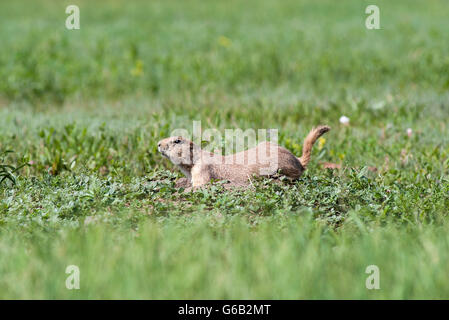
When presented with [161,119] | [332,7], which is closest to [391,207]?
[161,119]

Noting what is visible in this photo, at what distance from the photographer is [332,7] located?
21641 millimetres

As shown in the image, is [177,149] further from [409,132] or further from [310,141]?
[409,132]

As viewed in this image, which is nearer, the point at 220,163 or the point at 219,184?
the point at 219,184

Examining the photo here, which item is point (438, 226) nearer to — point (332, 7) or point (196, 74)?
point (196, 74)

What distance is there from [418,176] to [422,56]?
22.4 ft

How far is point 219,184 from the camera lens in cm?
479

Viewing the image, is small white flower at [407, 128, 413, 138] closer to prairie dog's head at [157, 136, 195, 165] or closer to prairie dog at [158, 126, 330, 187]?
prairie dog at [158, 126, 330, 187]

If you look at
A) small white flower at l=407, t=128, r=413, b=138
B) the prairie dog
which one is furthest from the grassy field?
the prairie dog

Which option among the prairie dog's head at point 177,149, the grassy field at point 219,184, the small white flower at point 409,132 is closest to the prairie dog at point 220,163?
the prairie dog's head at point 177,149

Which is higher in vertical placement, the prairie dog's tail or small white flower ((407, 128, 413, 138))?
small white flower ((407, 128, 413, 138))

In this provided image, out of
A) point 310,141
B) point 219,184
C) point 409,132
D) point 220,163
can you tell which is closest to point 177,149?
point 220,163

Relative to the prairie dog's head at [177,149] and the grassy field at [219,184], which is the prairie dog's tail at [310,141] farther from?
the prairie dog's head at [177,149]

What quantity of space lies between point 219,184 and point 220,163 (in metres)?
0.36

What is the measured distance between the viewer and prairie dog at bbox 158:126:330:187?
5008mm
